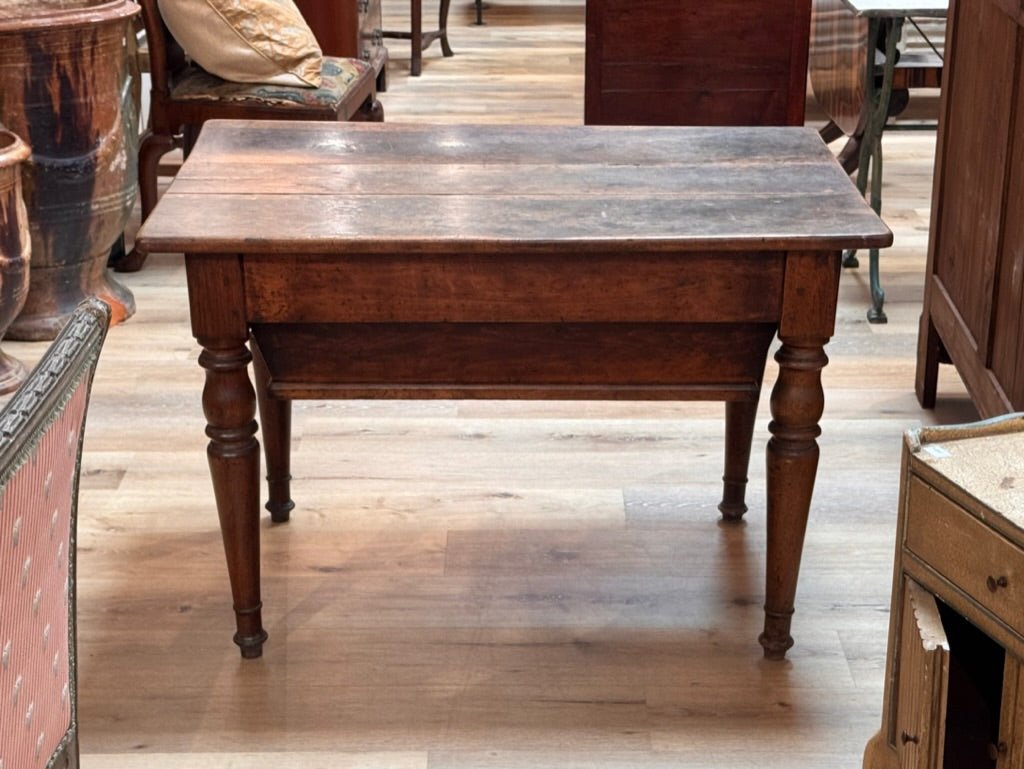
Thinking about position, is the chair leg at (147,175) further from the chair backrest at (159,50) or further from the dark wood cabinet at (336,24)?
the dark wood cabinet at (336,24)

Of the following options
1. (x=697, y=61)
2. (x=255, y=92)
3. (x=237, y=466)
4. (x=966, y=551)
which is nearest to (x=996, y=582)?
(x=966, y=551)

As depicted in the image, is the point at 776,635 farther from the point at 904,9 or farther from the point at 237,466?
the point at 904,9

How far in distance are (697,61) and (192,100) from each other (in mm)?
1325

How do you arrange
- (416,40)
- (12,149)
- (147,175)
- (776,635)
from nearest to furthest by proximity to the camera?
1. (776,635)
2. (12,149)
3. (147,175)
4. (416,40)

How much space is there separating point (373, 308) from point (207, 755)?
0.68 m

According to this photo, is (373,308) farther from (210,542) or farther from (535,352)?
(210,542)

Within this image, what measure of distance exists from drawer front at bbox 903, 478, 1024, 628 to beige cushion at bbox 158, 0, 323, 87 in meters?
2.70

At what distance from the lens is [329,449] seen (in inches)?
124

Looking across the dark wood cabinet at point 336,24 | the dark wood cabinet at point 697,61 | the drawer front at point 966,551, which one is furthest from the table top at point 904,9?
the drawer front at point 966,551

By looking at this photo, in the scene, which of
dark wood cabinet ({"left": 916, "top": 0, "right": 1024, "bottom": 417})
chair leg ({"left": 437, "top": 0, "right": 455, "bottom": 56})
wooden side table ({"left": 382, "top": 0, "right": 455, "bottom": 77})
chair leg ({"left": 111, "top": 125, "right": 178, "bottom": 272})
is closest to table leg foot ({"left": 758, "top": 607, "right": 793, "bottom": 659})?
dark wood cabinet ({"left": 916, "top": 0, "right": 1024, "bottom": 417})

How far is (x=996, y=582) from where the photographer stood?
1.63 metres

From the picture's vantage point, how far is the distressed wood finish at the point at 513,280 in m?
2.12

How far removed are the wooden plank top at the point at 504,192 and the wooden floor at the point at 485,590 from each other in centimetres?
70

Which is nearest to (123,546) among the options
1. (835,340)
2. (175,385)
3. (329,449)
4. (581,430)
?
(329,449)
